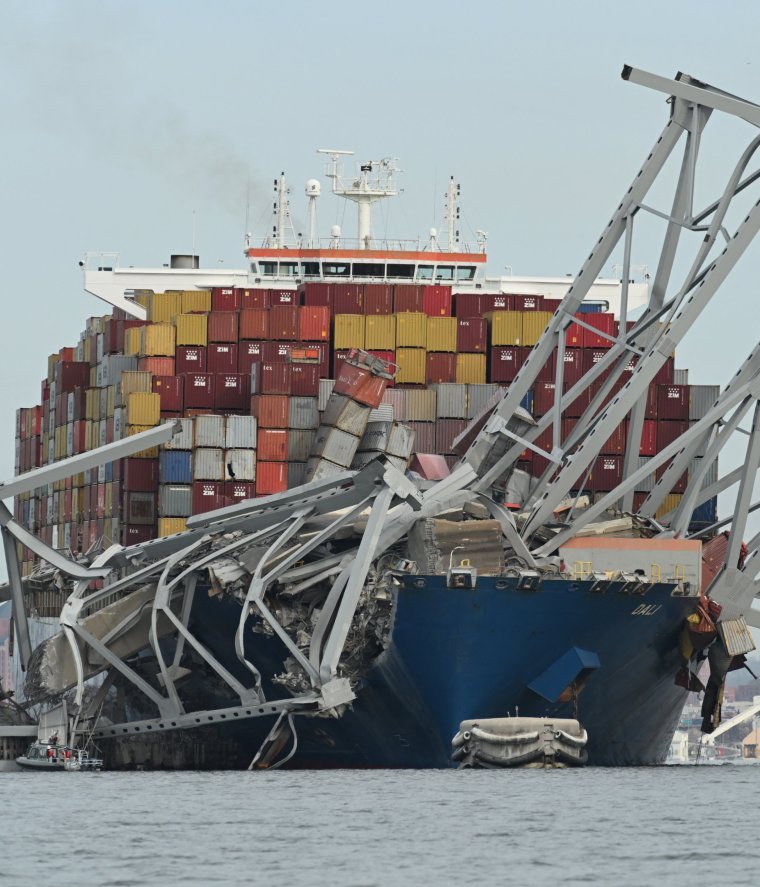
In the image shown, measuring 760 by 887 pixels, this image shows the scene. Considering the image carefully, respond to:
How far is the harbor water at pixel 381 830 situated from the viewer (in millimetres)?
33250

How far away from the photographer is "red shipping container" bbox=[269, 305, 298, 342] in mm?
62844

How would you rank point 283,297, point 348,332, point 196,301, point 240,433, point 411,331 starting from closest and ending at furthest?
point 240,433 → point 411,331 → point 348,332 → point 196,301 → point 283,297

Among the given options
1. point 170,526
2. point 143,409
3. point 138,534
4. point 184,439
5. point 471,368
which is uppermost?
point 471,368

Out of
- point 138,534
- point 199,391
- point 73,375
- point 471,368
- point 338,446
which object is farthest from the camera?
point 73,375

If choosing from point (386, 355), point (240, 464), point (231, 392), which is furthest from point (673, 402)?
point (231, 392)

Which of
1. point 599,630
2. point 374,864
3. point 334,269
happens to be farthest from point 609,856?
point 334,269

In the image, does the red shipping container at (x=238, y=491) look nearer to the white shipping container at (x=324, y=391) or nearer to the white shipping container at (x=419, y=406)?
the white shipping container at (x=324, y=391)

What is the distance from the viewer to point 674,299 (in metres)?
51.4

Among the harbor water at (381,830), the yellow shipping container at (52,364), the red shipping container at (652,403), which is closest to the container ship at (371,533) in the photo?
the red shipping container at (652,403)

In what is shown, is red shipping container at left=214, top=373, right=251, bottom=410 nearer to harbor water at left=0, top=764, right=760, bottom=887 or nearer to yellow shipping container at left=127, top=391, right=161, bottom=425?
yellow shipping container at left=127, top=391, right=161, bottom=425

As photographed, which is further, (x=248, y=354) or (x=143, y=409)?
(x=248, y=354)

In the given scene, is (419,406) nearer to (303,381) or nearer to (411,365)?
(411,365)

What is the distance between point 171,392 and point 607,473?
11.5m

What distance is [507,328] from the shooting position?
62656 millimetres
